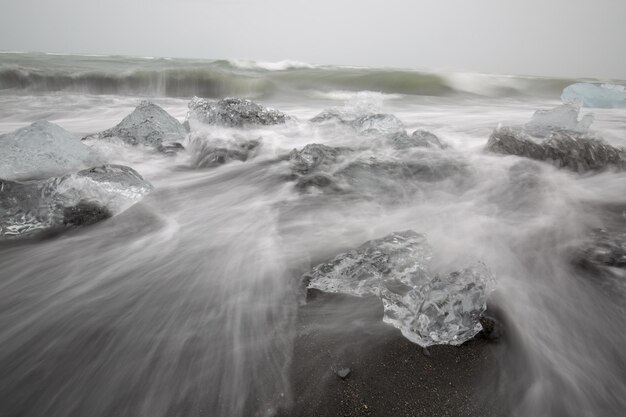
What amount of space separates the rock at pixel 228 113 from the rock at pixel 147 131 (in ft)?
1.99

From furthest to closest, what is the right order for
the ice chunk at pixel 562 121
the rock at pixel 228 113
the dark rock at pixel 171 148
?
the rock at pixel 228 113
the dark rock at pixel 171 148
the ice chunk at pixel 562 121

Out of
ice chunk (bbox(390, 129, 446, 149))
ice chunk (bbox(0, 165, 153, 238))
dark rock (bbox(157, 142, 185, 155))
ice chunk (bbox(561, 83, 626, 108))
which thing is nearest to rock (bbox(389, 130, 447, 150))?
ice chunk (bbox(390, 129, 446, 149))

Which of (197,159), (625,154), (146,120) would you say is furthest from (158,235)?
(625,154)

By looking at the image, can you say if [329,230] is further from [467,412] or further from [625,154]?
[625,154]

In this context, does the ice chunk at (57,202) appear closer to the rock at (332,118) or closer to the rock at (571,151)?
the rock at (332,118)

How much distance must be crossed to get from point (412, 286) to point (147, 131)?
422 centimetres

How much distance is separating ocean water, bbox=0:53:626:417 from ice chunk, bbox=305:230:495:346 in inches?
8.1

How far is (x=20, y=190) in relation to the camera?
8.30ft

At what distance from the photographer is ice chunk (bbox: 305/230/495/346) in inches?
61.8

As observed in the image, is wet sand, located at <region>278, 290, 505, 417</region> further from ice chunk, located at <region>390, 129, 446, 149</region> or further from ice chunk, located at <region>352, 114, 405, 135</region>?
ice chunk, located at <region>352, 114, 405, 135</region>

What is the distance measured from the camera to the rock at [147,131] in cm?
470

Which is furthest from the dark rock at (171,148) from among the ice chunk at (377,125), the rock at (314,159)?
the ice chunk at (377,125)

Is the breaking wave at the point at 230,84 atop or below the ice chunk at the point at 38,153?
atop

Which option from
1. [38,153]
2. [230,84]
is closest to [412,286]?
[38,153]
